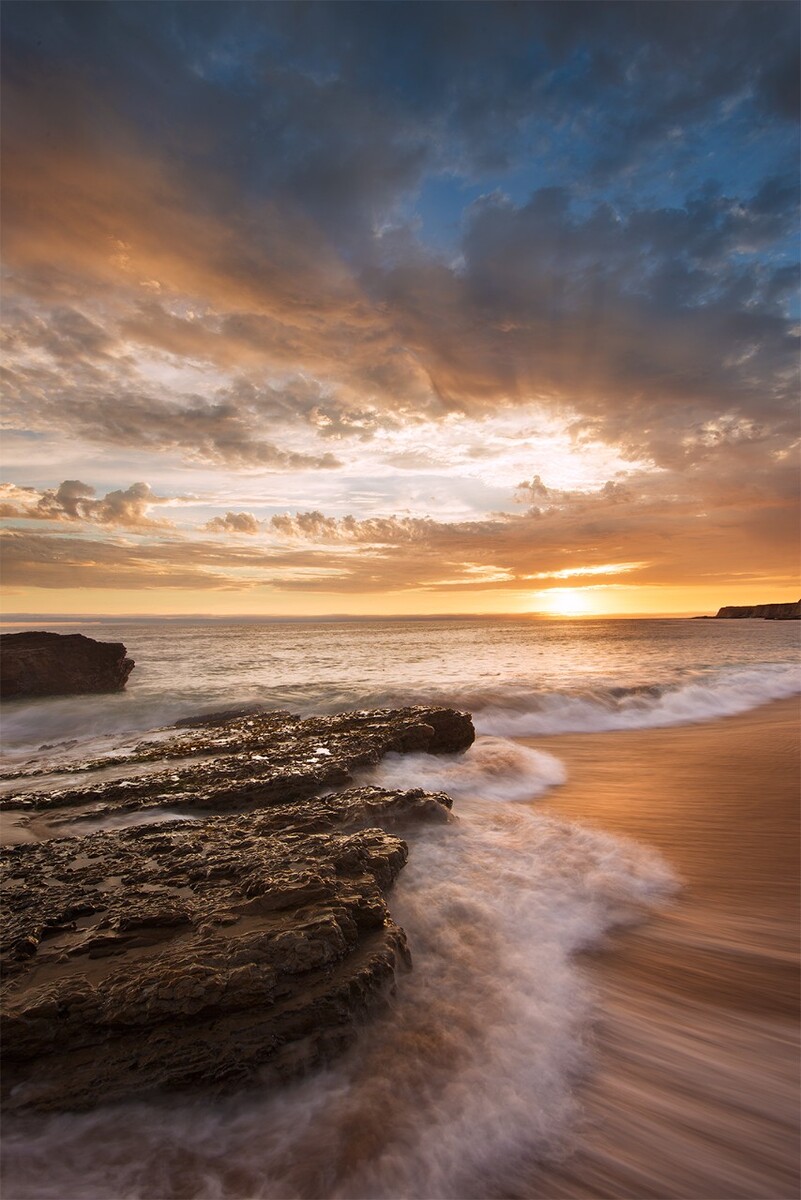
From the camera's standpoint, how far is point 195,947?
3838 mm

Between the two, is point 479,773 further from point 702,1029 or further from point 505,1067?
point 505,1067

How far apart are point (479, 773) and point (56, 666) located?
19326 millimetres

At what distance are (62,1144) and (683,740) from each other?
1320 centimetres

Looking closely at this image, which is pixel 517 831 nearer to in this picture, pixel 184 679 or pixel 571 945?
pixel 571 945

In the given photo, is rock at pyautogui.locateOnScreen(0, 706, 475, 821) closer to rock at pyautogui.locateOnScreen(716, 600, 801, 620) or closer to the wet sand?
the wet sand

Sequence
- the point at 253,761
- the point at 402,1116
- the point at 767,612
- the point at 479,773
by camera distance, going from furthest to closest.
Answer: the point at 767,612
the point at 479,773
the point at 253,761
the point at 402,1116

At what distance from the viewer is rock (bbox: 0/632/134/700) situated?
68.4 ft

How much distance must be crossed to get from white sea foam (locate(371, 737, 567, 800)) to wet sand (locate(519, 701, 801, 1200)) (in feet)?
5.41

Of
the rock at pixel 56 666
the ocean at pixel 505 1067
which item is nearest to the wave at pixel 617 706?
the ocean at pixel 505 1067

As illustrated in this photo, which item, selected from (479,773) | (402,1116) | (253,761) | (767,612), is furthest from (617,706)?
(767,612)

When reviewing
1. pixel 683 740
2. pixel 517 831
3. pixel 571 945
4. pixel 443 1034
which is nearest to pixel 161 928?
pixel 443 1034

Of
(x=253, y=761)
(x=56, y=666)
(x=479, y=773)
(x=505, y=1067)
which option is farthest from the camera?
(x=56, y=666)

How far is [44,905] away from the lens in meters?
4.57

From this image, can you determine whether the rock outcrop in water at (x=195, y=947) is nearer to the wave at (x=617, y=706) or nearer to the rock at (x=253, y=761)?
the rock at (x=253, y=761)
